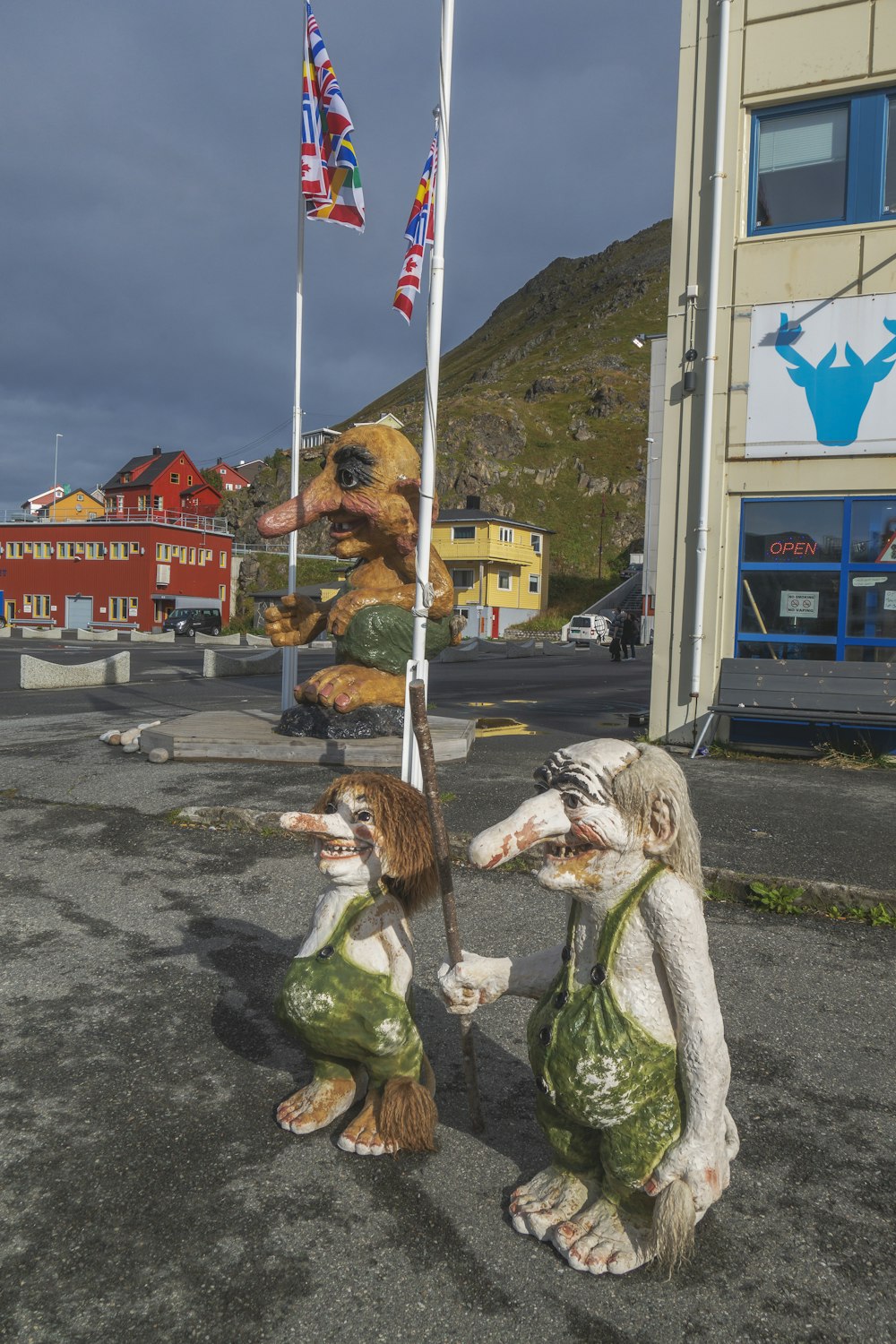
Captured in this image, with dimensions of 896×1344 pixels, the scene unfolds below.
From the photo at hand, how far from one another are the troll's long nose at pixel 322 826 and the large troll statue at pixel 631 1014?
0.64m

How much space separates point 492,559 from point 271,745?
4962 centimetres

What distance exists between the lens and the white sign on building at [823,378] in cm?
880

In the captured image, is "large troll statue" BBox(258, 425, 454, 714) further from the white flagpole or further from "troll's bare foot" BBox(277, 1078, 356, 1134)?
"troll's bare foot" BBox(277, 1078, 356, 1134)

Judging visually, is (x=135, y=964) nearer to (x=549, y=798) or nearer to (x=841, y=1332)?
(x=549, y=798)

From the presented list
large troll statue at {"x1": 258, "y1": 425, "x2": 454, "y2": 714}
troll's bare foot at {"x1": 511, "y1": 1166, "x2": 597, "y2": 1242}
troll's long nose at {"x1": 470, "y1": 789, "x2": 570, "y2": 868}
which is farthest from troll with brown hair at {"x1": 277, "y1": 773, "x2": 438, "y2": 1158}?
large troll statue at {"x1": 258, "y1": 425, "x2": 454, "y2": 714}

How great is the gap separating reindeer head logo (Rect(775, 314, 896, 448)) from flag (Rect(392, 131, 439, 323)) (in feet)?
14.7

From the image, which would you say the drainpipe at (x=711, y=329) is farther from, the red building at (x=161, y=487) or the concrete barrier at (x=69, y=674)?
the red building at (x=161, y=487)

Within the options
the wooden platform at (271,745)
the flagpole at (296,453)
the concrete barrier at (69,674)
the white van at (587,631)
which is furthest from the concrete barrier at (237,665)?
the white van at (587,631)

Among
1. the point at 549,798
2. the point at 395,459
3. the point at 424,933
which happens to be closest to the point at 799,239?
the point at 395,459

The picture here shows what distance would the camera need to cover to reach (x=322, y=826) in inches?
100

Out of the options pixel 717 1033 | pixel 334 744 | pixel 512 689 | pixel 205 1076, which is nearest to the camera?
pixel 717 1033

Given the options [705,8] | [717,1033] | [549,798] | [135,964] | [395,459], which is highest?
[705,8]

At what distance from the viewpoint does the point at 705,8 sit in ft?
31.0

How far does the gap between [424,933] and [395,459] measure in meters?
4.82
